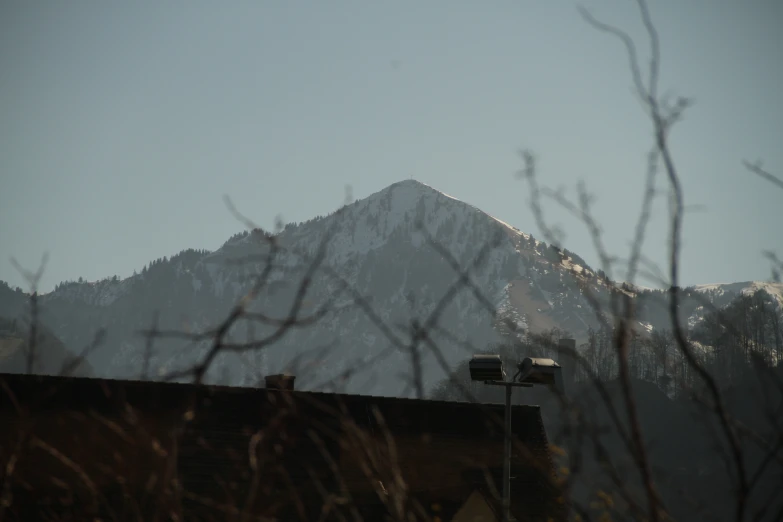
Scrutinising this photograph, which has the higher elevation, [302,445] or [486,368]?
[486,368]

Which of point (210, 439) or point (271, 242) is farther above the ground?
point (271, 242)

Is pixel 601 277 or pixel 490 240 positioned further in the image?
pixel 490 240

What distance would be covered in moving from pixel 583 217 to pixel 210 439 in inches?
399

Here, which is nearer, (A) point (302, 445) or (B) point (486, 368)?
(B) point (486, 368)

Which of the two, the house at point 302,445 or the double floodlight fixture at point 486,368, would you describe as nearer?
the double floodlight fixture at point 486,368

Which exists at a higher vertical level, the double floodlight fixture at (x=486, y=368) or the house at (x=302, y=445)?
the double floodlight fixture at (x=486, y=368)

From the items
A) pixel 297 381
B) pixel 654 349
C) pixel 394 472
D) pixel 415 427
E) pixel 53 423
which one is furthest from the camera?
pixel 415 427

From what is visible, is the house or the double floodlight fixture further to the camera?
the house

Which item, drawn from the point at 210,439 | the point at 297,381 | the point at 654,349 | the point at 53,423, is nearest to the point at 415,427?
the point at 210,439

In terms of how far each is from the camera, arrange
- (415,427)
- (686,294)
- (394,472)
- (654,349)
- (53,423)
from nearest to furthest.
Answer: (686,294), (654,349), (394,472), (53,423), (415,427)

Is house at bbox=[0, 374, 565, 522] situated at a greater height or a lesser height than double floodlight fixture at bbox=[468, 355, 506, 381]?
lesser

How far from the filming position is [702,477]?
A: 2601 inches

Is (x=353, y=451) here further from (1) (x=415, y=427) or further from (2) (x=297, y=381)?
(1) (x=415, y=427)

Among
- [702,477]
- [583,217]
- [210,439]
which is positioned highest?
[583,217]
